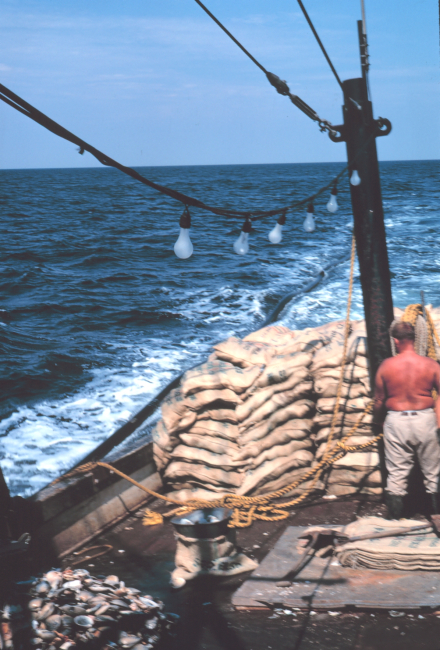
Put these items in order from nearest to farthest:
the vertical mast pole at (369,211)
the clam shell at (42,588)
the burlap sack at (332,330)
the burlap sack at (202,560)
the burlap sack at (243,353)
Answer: the clam shell at (42,588), the burlap sack at (202,560), the vertical mast pole at (369,211), the burlap sack at (243,353), the burlap sack at (332,330)

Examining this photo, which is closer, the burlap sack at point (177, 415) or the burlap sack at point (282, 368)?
the burlap sack at point (282, 368)

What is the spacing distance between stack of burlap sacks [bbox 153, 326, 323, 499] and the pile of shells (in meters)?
1.98

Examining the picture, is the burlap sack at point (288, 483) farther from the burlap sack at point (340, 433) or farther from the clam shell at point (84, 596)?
the clam shell at point (84, 596)

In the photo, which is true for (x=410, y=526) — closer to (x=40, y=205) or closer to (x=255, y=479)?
(x=255, y=479)

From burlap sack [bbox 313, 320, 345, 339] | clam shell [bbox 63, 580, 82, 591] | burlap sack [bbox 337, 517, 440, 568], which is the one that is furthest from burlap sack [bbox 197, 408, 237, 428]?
clam shell [bbox 63, 580, 82, 591]

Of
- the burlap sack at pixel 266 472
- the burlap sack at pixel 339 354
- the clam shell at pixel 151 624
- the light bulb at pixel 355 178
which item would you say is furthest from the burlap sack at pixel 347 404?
the clam shell at pixel 151 624

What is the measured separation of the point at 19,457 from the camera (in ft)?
32.3

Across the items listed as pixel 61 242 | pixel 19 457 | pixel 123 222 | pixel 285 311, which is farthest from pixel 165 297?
pixel 123 222

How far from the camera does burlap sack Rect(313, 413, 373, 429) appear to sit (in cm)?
574

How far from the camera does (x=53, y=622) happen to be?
11.9 ft

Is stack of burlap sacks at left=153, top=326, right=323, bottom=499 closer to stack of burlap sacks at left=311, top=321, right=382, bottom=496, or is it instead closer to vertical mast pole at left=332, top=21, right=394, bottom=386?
stack of burlap sacks at left=311, top=321, right=382, bottom=496

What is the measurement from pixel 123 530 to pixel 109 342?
455 inches

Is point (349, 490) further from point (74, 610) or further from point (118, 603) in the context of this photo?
point (74, 610)

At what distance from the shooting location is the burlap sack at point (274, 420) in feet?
18.8
